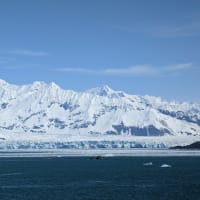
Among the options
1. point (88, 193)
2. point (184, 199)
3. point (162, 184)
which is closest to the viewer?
point (184, 199)

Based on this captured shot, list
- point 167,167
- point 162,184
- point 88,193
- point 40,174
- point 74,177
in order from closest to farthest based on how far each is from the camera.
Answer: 1. point 88,193
2. point 162,184
3. point 74,177
4. point 40,174
5. point 167,167

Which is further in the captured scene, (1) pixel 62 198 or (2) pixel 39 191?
(2) pixel 39 191

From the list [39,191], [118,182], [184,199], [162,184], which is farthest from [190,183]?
[39,191]

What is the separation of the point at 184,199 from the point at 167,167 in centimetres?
4542

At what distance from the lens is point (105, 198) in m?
59.5

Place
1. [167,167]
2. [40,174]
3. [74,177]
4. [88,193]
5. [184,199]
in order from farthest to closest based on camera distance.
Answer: [167,167] < [40,174] < [74,177] < [88,193] < [184,199]

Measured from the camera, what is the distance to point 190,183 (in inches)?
2849

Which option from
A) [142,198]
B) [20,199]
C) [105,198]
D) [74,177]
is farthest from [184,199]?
[74,177]

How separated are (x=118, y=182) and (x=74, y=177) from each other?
10.5m

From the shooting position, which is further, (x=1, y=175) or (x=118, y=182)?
(x=1, y=175)

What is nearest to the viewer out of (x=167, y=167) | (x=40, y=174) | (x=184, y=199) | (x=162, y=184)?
(x=184, y=199)

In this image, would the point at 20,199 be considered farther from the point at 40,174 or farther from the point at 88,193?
the point at 40,174

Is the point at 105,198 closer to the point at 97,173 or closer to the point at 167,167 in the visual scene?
the point at 97,173

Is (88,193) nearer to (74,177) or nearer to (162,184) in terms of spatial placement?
(162,184)
